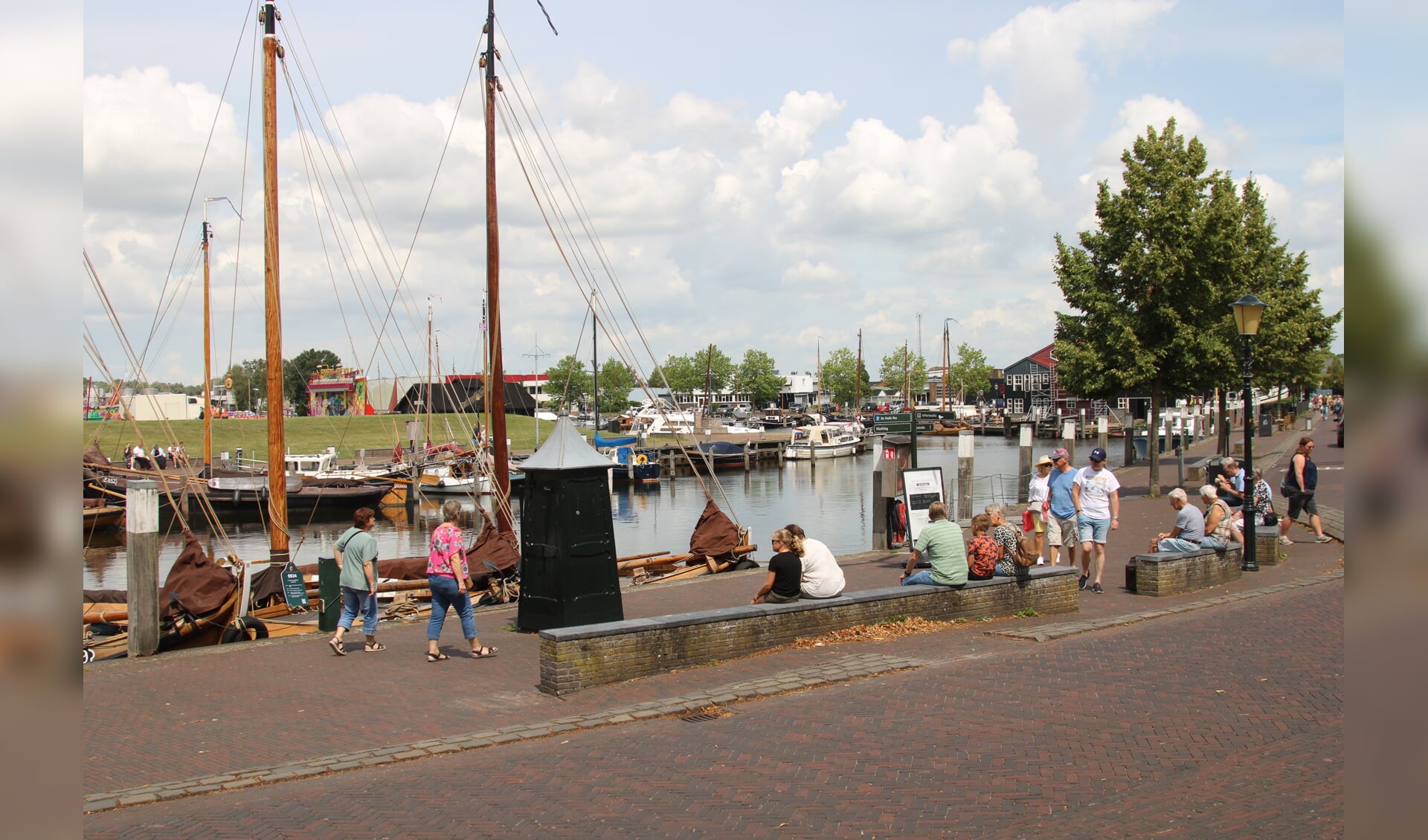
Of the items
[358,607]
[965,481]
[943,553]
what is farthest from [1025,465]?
[358,607]

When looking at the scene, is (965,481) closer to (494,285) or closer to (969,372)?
(494,285)

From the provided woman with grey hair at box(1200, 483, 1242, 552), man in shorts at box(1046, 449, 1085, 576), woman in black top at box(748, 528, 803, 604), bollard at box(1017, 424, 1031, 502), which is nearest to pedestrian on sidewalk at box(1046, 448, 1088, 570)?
man in shorts at box(1046, 449, 1085, 576)

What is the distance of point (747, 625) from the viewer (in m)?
10.1

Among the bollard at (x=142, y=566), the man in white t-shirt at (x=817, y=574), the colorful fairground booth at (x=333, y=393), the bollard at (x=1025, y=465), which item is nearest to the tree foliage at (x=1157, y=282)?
the bollard at (x=1025, y=465)

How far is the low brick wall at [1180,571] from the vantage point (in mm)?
13102

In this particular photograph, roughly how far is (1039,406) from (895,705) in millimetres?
121497

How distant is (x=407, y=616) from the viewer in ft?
48.3

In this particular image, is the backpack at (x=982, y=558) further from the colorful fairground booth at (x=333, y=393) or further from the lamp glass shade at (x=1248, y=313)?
the colorful fairground booth at (x=333, y=393)

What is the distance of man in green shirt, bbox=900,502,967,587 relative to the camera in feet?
A: 37.8

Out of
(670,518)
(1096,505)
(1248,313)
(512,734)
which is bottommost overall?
(670,518)

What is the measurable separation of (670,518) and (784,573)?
33153 mm
